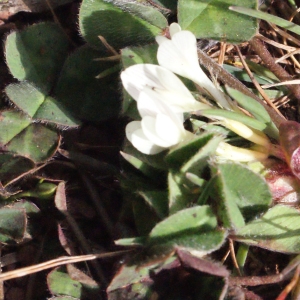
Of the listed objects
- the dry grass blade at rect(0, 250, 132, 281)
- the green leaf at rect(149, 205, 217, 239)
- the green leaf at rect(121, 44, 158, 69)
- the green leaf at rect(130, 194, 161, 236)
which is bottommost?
the dry grass blade at rect(0, 250, 132, 281)

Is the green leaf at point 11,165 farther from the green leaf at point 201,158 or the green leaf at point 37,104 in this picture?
the green leaf at point 201,158

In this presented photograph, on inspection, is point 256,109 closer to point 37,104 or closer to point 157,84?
point 157,84

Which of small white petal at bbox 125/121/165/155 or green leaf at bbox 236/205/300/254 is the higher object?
small white petal at bbox 125/121/165/155

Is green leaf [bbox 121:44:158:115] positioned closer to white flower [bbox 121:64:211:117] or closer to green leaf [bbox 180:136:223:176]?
white flower [bbox 121:64:211:117]

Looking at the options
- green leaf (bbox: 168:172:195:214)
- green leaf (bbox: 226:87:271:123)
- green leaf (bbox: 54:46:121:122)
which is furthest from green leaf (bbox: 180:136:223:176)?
green leaf (bbox: 54:46:121:122)

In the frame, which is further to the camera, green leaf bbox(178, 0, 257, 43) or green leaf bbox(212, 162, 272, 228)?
green leaf bbox(178, 0, 257, 43)

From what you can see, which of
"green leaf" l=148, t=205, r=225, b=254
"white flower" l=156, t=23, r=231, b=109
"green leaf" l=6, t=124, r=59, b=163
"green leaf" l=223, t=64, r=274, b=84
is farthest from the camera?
"green leaf" l=223, t=64, r=274, b=84
